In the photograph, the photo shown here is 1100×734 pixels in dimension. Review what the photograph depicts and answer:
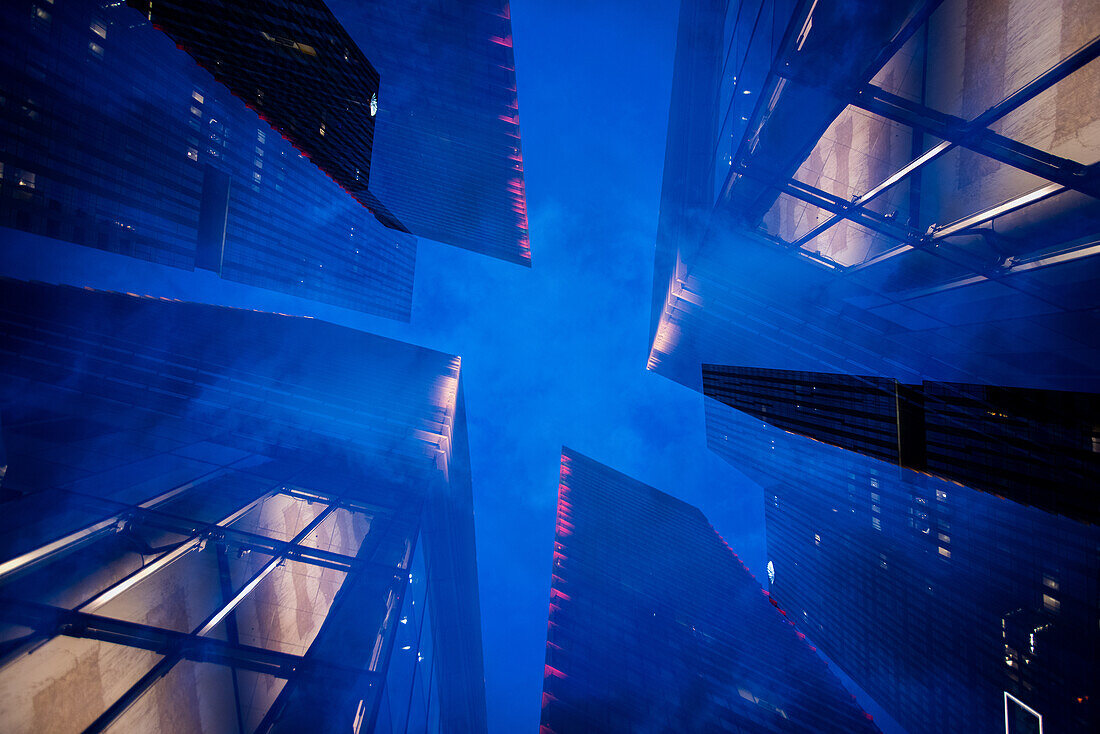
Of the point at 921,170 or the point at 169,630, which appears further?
the point at 921,170

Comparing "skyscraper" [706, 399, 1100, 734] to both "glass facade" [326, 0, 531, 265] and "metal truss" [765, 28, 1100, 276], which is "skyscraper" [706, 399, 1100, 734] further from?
"metal truss" [765, 28, 1100, 276]

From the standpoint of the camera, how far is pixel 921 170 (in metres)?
5.68

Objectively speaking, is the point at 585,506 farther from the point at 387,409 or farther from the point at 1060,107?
the point at 1060,107

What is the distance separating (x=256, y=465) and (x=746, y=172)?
1190 centimetres

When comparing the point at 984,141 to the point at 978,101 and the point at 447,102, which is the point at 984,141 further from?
the point at 447,102

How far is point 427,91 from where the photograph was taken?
16.7 meters

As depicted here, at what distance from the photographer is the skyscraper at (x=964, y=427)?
21328 millimetres

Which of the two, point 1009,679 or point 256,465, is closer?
point 256,465

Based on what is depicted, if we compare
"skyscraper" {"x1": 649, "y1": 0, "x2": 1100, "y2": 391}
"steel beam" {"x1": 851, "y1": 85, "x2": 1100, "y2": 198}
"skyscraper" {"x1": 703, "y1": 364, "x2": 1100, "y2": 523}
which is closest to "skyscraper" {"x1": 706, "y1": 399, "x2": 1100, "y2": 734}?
"skyscraper" {"x1": 703, "y1": 364, "x2": 1100, "y2": 523}

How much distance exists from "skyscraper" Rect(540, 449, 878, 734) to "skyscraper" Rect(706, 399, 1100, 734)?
14.8m

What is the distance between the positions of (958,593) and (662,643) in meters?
35.9

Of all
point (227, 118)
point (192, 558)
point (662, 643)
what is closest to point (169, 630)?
point (192, 558)

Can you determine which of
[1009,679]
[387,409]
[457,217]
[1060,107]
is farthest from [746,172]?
[1009,679]

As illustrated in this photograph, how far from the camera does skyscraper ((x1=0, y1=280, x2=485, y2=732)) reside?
9.97 ft
